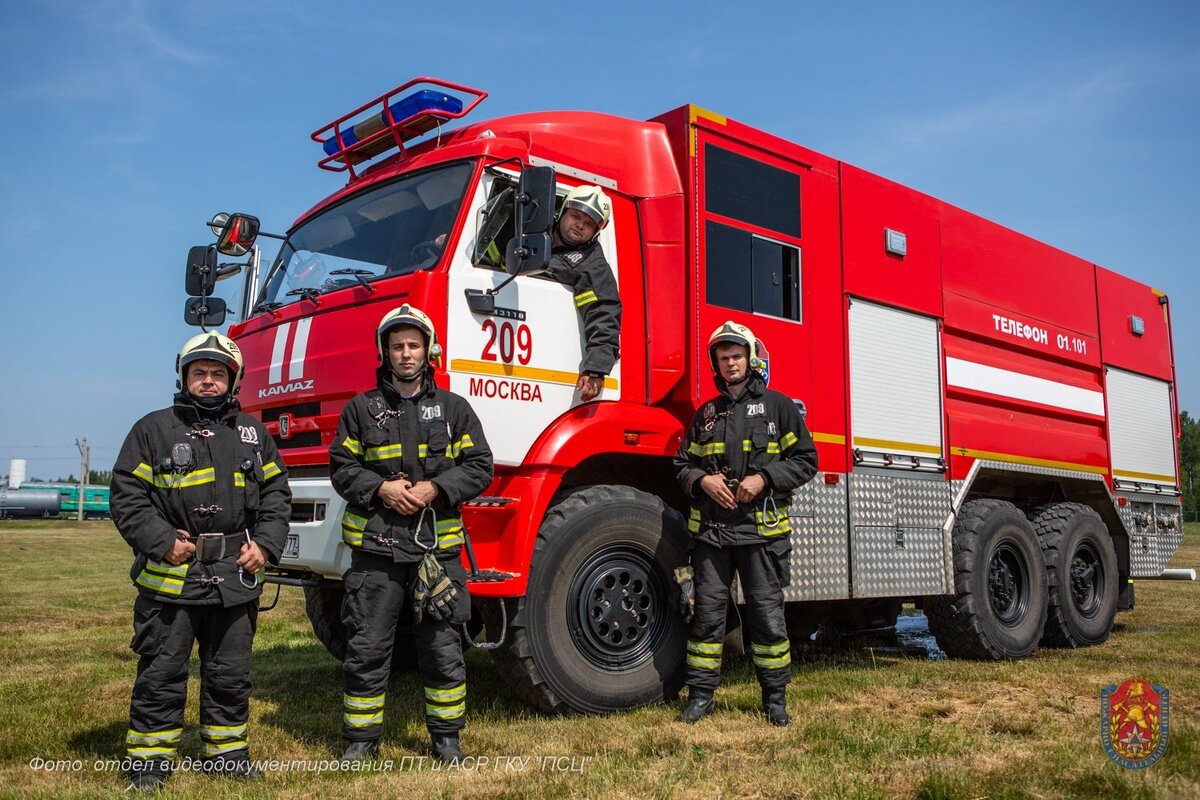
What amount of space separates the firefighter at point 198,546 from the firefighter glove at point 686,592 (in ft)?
6.93

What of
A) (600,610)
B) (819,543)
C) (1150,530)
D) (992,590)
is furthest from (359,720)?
(1150,530)

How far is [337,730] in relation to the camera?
4.87 metres

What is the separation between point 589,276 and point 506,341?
0.64m

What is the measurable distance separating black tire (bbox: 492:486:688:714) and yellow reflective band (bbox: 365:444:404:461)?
93 cm

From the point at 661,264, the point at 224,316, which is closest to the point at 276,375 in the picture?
the point at 224,316

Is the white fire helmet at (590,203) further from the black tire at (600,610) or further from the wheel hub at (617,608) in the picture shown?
the wheel hub at (617,608)

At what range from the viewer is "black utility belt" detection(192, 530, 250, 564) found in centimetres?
396

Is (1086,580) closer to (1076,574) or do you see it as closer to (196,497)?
(1076,574)

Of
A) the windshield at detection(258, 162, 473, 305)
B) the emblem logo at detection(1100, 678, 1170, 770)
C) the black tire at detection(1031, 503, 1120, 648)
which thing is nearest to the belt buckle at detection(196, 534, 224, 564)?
the windshield at detection(258, 162, 473, 305)

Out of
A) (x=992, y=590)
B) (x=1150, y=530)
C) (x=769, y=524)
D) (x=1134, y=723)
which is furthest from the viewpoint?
(x=1150, y=530)

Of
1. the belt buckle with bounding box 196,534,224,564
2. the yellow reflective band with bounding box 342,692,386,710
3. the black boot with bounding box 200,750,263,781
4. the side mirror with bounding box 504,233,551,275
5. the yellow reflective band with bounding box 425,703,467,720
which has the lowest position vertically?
the black boot with bounding box 200,750,263,781

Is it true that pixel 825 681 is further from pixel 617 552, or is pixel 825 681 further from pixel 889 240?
pixel 889 240

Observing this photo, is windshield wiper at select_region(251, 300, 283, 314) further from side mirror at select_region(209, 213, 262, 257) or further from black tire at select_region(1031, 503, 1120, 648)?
black tire at select_region(1031, 503, 1120, 648)

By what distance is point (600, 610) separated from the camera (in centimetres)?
513
